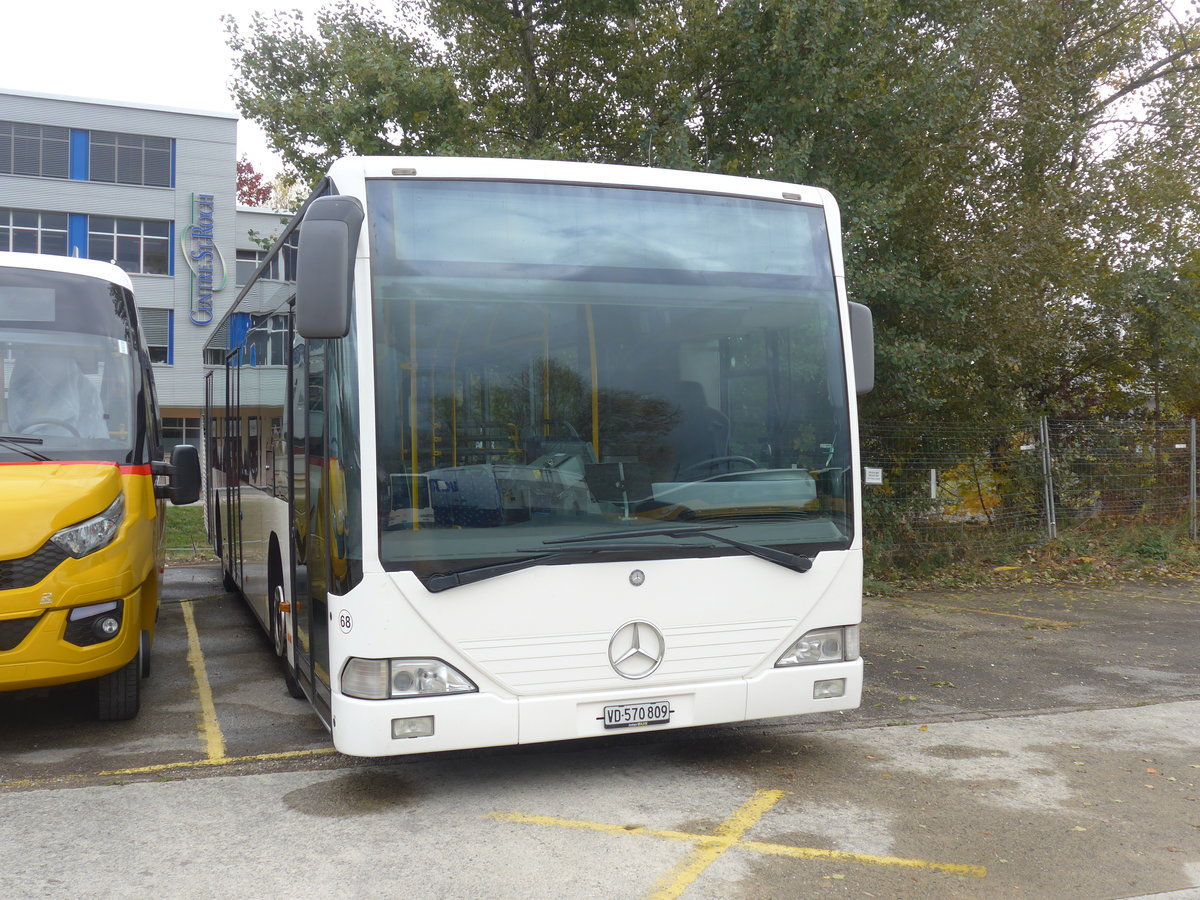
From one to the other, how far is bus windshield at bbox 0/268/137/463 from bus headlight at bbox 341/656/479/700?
2.51 m

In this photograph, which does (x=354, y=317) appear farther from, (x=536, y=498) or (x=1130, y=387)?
(x=1130, y=387)

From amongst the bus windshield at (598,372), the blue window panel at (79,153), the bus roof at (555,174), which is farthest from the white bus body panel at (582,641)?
the blue window panel at (79,153)

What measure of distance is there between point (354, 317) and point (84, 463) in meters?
2.31

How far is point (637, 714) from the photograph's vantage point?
5160 millimetres

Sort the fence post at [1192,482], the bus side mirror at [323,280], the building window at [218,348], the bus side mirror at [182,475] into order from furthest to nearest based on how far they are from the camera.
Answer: the fence post at [1192,482], the building window at [218,348], the bus side mirror at [182,475], the bus side mirror at [323,280]

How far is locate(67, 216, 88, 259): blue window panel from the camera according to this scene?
129ft

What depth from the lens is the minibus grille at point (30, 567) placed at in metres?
5.62

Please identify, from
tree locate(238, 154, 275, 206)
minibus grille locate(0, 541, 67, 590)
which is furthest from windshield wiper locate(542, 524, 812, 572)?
tree locate(238, 154, 275, 206)

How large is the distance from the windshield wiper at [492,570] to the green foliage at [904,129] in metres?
8.41

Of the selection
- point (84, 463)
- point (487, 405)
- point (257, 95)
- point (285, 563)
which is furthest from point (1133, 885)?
point (257, 95)

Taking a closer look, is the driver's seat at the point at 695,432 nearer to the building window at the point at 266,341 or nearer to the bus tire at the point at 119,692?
the building window at the point at 266,341

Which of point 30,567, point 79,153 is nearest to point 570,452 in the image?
point 30,567

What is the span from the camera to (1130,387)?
16.7 meters

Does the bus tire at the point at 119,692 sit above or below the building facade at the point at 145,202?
below
